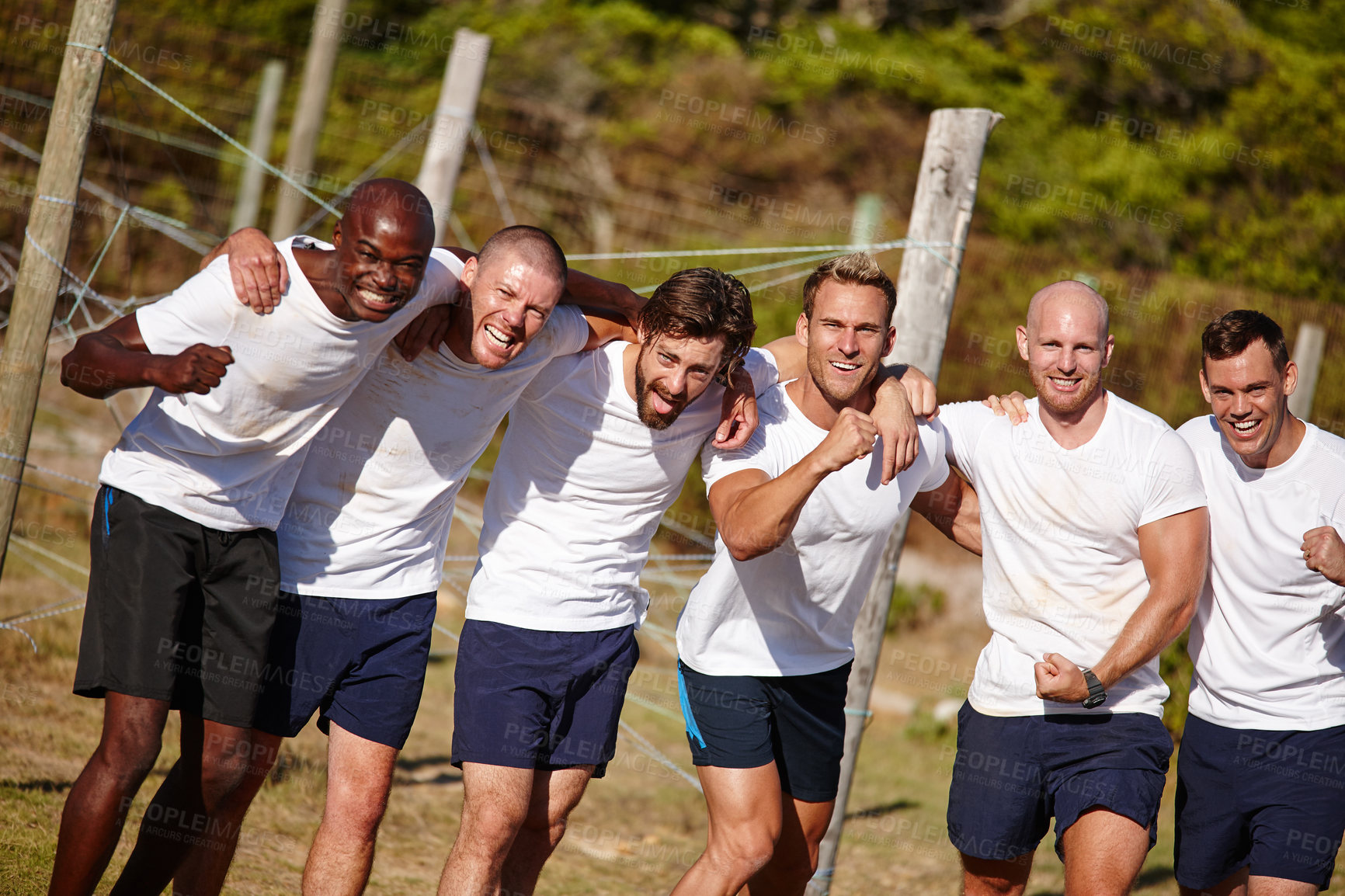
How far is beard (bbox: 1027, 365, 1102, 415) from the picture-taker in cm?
318

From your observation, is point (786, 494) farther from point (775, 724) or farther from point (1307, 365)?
point (1307, 365)

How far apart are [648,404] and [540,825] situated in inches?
51.1

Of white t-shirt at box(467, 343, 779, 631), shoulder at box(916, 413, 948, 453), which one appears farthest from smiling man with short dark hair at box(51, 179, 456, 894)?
shoulder at box(916, 413, 948, 453)

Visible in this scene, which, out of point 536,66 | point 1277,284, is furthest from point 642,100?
point 1277,284

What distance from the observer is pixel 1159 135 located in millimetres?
13703

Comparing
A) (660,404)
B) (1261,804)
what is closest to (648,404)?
(660,404)

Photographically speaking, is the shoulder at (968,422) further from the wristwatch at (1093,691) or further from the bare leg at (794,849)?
the bare leg at (794,849)

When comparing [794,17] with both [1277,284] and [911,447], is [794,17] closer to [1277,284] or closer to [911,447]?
[1277,284]

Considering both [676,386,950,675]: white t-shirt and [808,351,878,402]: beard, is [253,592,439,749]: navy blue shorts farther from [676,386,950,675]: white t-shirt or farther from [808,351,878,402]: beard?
[808,351,878,402]: beard

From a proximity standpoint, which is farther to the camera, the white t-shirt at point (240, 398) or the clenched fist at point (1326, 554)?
the clenched fist at point (1326, 554)

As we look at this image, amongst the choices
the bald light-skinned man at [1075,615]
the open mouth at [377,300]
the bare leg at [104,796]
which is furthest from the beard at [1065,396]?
the bare leg at [104,796]

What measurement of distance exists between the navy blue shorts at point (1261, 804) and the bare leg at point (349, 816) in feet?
7.97

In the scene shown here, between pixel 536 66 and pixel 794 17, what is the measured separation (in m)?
4.74

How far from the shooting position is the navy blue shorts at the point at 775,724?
10.4ft
